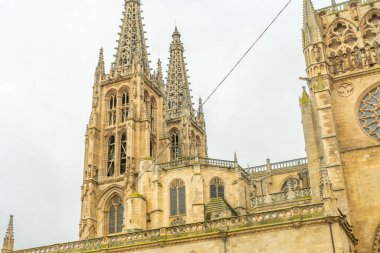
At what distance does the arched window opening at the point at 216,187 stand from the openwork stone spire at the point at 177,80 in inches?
1007

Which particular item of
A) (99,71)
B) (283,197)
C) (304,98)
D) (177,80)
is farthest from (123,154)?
(304,98)

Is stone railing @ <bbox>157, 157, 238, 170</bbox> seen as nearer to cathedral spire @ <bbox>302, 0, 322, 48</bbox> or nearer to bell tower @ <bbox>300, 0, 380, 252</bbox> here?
bell tower @ <bbox>300, 0, 380, 252</bbox>

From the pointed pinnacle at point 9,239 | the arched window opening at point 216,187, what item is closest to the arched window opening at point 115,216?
the arched window opening at point 216,187

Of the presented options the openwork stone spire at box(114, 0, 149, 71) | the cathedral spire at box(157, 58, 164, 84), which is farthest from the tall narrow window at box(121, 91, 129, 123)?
the cathedral spire at box(157, 58, 164, 84)

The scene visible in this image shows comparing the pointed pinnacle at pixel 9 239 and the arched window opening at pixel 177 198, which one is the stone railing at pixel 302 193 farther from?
the pointed pinnacle at pixel 9 239

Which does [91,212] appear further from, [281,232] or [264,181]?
[281,232]

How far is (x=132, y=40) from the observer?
2584 inches

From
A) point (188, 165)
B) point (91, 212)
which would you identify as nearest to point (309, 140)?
point (188, 165)

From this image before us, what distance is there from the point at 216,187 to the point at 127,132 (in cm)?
1557

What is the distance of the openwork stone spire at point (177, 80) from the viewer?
238 feet

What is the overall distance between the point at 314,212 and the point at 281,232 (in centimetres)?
178

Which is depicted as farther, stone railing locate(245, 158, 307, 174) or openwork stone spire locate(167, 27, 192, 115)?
openwork stone spire locate(167, 27, 192, 115)

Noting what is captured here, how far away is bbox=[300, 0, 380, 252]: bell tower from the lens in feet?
93.6

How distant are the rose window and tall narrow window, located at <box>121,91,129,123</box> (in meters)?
33.7
